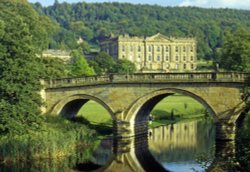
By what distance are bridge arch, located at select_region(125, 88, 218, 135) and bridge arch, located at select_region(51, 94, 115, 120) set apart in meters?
1.97

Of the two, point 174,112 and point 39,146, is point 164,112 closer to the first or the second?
point 174,112

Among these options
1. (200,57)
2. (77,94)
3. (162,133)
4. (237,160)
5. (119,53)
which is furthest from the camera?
(200,57)

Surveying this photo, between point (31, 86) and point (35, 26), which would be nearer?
point (31, 86)

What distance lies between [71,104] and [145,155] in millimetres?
11957

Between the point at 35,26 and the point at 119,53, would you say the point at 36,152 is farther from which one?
the point at 119,53

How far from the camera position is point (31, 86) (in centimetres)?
4362

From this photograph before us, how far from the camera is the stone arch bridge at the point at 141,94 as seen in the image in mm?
44959

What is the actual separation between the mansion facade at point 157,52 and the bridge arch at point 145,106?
103891mm

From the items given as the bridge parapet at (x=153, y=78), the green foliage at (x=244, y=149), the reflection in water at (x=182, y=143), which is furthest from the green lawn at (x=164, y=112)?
the green foliage at (x=244, y=149)

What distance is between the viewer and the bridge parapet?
45.1 meters

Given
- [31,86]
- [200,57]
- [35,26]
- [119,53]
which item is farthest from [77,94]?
[200,57]

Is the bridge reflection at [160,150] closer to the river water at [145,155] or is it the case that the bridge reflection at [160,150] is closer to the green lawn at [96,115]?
the river water at [145,155]

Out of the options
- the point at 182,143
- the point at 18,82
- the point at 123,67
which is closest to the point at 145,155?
the point at 182,143

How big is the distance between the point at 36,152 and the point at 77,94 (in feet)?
39.1
